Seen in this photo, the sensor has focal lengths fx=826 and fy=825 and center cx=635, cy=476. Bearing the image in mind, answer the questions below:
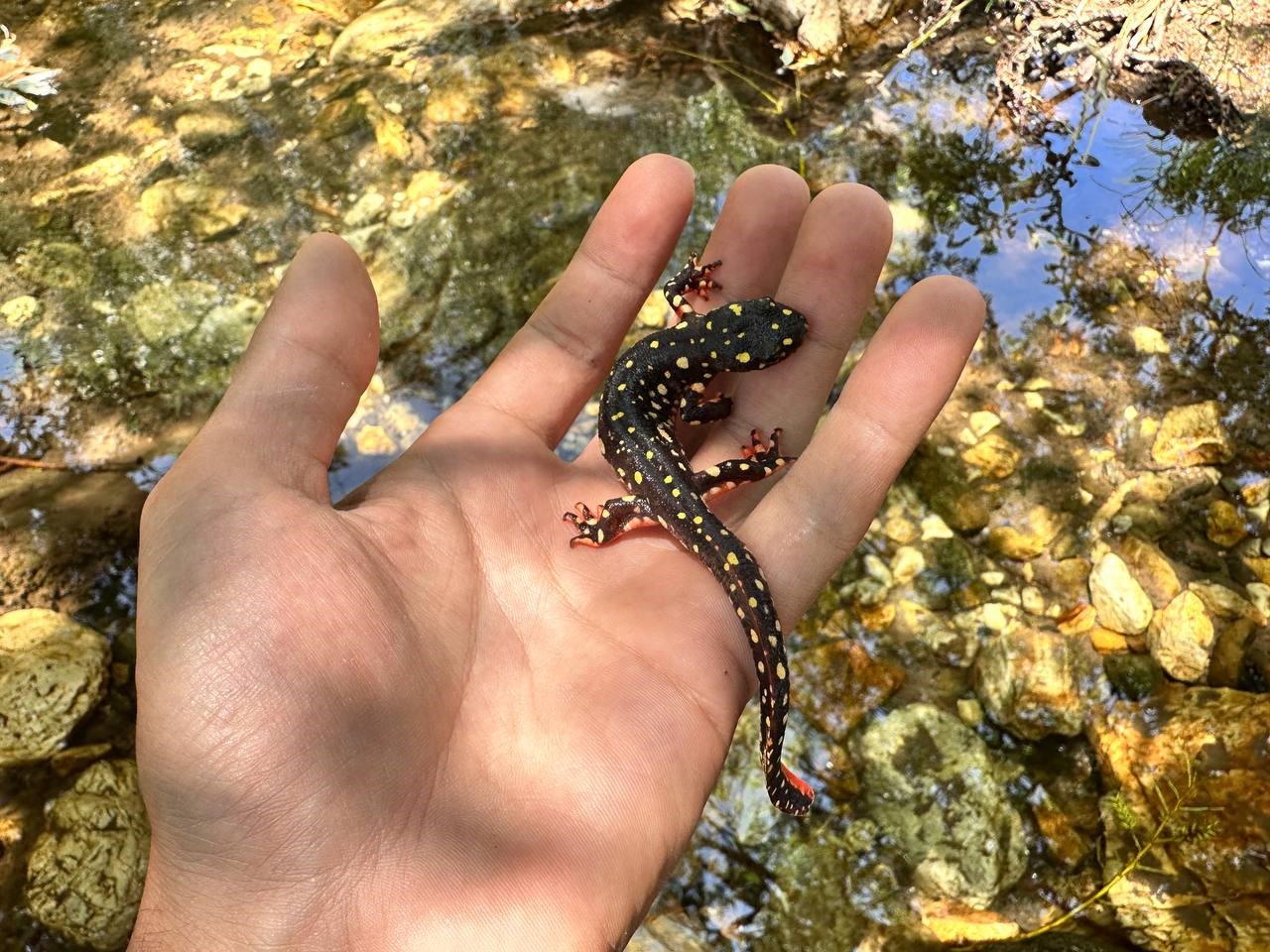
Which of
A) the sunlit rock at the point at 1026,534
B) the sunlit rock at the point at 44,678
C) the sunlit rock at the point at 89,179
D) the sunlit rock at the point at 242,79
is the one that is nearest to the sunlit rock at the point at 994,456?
the sunlit rock at the point at 1026,534

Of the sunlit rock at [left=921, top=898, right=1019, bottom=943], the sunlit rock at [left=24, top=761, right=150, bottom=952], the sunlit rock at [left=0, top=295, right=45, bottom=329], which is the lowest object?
the sunlit rock at [left=24, top=761, right=150, bottom=952]

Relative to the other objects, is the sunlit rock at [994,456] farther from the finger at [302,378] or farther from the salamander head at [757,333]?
the finger at [302,378]

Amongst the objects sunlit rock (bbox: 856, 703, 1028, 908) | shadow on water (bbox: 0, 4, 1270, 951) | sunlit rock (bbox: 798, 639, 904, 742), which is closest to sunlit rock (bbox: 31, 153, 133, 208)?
shadow on water (bbox: 0, 4, 1270, 951)

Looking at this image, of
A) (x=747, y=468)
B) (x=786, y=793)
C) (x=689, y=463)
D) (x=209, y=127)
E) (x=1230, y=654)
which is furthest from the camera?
(x=209, y=127)

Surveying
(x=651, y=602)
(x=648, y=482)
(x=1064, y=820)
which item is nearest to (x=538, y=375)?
(x=648, y=482)

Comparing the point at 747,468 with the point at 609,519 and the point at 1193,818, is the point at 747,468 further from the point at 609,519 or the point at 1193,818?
the point at 1193,818

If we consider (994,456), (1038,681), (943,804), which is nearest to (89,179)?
(994,456)

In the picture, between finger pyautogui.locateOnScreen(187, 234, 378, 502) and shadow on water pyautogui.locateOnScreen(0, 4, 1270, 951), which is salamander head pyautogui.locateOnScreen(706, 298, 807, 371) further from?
finger pyautogui.locateOnScreen(187, 234, 378, 502)

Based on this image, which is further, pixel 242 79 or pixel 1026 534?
pixel 242 79
